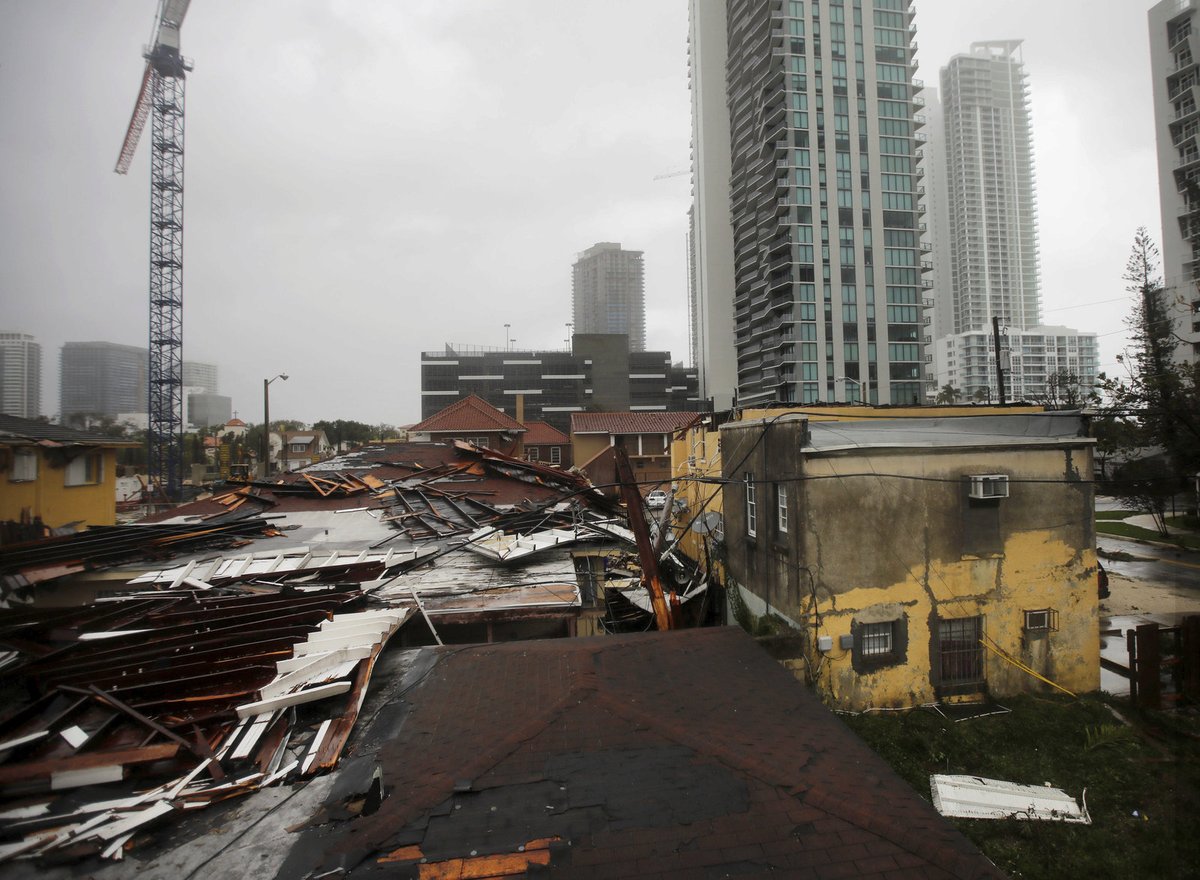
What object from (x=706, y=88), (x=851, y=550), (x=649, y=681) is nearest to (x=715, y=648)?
(x=649, y=681)

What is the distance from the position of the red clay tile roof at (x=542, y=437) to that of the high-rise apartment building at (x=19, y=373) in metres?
46.8

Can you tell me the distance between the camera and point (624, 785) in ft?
15.2

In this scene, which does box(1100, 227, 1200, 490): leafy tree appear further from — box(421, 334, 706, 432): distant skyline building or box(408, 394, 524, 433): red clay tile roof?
box(421, 334, 706, 432): distant skyline building

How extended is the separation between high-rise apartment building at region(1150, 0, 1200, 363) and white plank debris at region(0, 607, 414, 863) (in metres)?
66.6

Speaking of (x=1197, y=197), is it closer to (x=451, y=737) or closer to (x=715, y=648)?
(x=715, y=648)

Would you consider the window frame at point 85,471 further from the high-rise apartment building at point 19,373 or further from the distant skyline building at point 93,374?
the high-rise apartment building at point 19,373

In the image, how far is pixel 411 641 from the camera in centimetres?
886

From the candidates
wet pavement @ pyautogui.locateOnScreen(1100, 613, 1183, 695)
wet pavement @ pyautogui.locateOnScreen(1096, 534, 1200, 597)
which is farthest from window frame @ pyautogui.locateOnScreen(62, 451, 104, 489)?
wet pavement @ pyautogui.locateOnScreen(1096, 534, 1200, 597)

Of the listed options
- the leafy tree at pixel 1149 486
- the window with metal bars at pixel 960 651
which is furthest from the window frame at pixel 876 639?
the leafy tree at pixel 1149 486

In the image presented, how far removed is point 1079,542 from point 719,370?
237 ft

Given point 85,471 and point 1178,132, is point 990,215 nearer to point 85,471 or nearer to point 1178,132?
point 1178,132

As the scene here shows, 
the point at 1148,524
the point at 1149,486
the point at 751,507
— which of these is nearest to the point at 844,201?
the point at 1148,524

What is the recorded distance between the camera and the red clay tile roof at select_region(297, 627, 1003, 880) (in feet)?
12.9

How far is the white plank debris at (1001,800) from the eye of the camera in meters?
7.27
